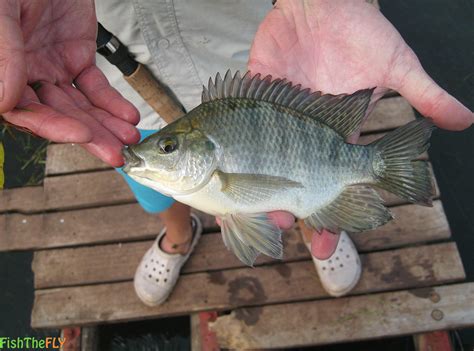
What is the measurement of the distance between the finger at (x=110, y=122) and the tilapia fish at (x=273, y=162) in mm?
47

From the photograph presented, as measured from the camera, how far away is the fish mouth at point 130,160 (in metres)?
1.52

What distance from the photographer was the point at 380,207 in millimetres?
1605

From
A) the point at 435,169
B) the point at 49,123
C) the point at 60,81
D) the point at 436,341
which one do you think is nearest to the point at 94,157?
the point at 60,81

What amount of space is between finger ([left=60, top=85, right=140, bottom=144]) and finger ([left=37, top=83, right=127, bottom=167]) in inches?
1.1

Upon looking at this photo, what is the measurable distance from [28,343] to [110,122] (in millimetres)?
2504

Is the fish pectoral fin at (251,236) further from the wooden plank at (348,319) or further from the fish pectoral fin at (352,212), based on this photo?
the wooden plank at (348,319)

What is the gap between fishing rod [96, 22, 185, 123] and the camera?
70.0 inches

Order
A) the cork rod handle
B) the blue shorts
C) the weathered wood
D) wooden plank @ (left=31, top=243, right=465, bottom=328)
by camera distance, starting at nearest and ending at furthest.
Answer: the cork rod handle, the blue shorts, wooden plank @ (left=31, top=243, right=465, bottom=328), the weathered wood

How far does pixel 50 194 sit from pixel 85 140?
213cm

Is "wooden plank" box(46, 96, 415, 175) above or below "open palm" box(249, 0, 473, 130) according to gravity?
below

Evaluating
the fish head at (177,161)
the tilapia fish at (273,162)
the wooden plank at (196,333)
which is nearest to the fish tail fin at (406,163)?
the tilapia fish at (273,162)

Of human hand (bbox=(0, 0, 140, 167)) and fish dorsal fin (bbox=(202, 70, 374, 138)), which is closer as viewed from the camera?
human hand (bbox=(0, 0, 140, 167))

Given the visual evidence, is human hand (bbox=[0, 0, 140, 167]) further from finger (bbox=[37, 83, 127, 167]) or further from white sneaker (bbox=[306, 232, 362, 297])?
white sneaker (bbox=[306, 232, 362, 297])

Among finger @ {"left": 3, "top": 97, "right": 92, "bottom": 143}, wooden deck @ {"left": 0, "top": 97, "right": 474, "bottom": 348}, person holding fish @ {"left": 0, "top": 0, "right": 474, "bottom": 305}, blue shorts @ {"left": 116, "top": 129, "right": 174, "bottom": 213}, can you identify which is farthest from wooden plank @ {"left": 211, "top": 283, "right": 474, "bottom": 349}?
finger @ {"left": 3, "top": 97, "right": 92, "bottom": 143}
